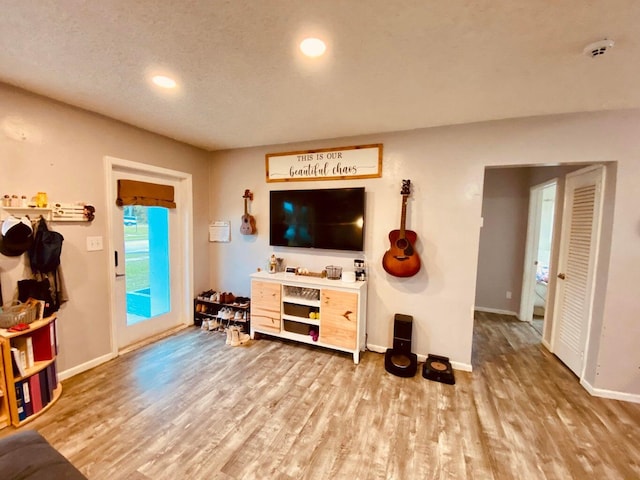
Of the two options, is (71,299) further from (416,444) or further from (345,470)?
(416,444)

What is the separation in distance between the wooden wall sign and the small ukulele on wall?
13.6 inches

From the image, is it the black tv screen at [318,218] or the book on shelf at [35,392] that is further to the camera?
the black tv screen at [318,218]

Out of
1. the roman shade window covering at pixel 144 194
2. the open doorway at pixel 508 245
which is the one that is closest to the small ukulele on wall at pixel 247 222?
the roman shade window covering at pixel 144 194

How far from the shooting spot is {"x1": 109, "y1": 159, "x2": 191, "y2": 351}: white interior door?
282 cm

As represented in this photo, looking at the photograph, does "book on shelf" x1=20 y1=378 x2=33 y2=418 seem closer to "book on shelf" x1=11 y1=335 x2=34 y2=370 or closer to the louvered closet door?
"book on shelf" x1=11 y1=335 x2=34 y2=370

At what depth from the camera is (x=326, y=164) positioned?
10.2 feet

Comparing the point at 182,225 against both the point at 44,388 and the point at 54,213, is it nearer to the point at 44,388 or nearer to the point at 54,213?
the point at 54,213

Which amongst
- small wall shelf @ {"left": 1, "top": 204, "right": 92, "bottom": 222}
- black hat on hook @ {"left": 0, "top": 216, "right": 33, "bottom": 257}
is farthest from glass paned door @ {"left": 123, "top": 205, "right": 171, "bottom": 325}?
black hat on hook @ {"left": 0, "top": 216, "right": 33, "bottom": 257}

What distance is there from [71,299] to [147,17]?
2386mm

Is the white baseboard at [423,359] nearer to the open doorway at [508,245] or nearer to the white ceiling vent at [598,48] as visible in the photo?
the open doorway at [508,245]

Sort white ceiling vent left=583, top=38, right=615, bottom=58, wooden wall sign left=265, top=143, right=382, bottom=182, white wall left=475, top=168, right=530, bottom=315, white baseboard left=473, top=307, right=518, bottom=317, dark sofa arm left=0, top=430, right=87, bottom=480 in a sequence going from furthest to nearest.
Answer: white baseboard left=473, top=307, right=518, bottom=317 < white wall left=475, top=168, right=530, bottom=315 < wooden wall sign left=265, top=143, right=382, bottom=182 < white ceiling vent left=583, top=38, right=615, bottom=58 < dark sofa arm left=0, top=430, right=87, bottom=480

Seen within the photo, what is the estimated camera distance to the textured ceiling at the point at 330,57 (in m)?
1.24

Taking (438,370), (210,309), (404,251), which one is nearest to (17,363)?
(210,309)

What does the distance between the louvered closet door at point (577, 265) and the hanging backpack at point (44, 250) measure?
4.56 m
